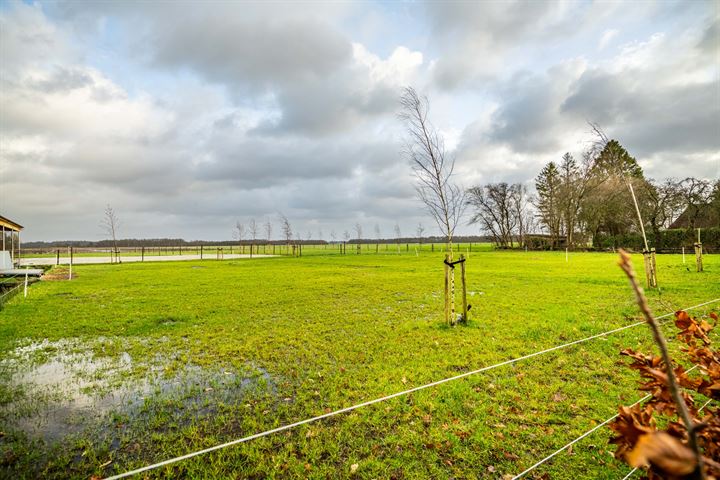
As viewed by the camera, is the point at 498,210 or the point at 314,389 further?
the point at 498,210

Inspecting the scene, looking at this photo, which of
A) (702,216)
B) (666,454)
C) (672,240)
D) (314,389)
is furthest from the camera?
(702,216)

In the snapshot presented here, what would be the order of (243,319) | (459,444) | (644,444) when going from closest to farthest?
(644,444) → (459,444) → (243,319)

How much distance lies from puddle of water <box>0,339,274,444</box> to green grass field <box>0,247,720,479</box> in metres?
0.03

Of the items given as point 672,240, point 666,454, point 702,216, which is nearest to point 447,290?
point 666,454

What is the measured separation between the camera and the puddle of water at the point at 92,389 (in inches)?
186

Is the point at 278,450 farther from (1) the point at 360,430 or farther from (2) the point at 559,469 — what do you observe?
(2) the point at 559,469

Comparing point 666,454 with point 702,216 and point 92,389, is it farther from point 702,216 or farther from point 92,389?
point 702,216

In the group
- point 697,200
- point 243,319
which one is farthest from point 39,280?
point 697,200

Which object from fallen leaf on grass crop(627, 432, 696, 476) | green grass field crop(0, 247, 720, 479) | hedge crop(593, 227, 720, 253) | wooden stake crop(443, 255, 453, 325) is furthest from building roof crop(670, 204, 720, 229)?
fallen leaf on grass crop(627, 432, 696, 476)

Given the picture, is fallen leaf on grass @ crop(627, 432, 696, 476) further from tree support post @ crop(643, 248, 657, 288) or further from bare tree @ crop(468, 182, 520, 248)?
bare tree @ crop(468, 182, 520, 248)

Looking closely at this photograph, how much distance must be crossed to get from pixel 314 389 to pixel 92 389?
145 inches

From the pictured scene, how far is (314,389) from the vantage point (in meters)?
5.45

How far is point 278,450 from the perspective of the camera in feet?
12.9

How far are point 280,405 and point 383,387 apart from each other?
1.57 meters
